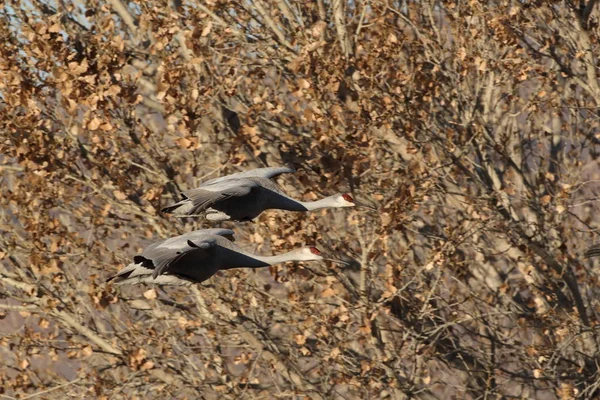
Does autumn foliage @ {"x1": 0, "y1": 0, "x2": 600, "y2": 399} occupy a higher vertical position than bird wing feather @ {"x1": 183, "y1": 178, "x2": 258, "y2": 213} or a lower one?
lower

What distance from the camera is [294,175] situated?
11.5 metres

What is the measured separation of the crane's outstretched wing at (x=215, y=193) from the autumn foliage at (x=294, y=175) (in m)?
2.94

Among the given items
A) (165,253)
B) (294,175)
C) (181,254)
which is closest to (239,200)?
(165,253)

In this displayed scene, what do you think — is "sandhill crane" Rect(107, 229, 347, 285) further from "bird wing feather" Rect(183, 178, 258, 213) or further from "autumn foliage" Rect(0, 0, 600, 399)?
"autumn foliage" Rect(0, 0, 600, 399)

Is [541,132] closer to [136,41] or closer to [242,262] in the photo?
[136,41]

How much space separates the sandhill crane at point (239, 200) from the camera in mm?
6797

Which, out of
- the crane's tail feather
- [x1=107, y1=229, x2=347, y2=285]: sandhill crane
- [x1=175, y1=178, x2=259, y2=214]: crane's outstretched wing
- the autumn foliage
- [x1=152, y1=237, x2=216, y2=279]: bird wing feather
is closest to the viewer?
[x1=152, y1=237, x2=216, y2=279]: bird wing feather

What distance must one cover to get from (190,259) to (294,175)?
15.6 feet

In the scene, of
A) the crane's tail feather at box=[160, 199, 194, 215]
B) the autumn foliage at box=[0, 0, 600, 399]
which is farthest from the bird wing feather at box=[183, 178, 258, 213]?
the autumn foliage at box=[0, 0, 600, 399]

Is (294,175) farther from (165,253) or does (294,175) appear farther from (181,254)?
(181,254)

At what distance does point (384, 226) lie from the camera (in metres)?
9.95

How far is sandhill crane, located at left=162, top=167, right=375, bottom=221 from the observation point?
6797 mm

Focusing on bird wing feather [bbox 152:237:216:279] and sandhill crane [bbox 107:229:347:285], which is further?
sandhill crane [bbox 107:229:347:285]

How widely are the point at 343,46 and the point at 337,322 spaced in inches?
113
